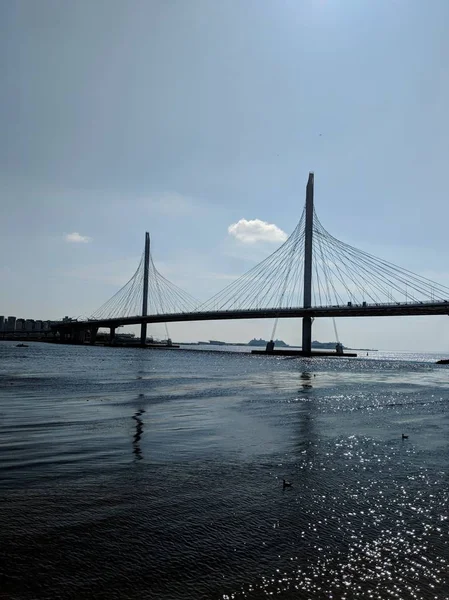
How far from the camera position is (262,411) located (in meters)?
18.8

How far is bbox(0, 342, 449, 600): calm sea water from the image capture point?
5055mm

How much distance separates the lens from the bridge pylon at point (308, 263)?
3494 inches

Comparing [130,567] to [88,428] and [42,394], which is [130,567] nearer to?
[88,428]

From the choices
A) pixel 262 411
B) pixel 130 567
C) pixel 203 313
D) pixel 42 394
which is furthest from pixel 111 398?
pixel 203 313

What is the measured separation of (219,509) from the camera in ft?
23.8

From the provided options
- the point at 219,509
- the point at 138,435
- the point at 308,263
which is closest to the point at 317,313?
the point at 308,263

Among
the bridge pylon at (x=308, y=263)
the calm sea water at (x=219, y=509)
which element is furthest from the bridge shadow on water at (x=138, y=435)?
the bridge pylon at (x=308, y=263)

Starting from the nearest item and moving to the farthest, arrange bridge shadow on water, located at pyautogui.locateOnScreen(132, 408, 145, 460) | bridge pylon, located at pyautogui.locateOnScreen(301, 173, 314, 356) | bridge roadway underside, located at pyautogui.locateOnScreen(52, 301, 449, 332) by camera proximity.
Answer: bridge shadow on water, located at pyautogui.locateOnScreen(132, 408, 145, 460) < bridge roadway underside, located at pyautogui.locateOnScreen(52, 301, 449, 332) < bridge pylon, located at pyautogui.locateOnScreen(301, 173, 314, 356)

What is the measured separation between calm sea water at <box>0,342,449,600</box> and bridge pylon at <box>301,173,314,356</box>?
73942 mm

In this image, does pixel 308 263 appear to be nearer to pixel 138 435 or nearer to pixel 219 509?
pixel 138 435

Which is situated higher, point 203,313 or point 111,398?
point 203,313

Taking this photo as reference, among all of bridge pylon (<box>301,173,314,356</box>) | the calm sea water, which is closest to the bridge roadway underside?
bridge pylon (<box>301,173,314,356</box>)

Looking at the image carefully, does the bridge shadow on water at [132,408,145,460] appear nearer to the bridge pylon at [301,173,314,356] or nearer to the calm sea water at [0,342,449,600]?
the calm sea water at [0,342,449,600]

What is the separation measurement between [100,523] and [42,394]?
17579mm
